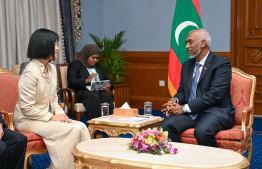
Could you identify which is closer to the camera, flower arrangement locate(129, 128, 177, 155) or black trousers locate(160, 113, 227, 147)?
flower arrangement locate(129, 128, 177, 155)

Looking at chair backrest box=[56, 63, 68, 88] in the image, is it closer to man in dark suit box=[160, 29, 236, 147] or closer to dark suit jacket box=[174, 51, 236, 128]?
man in dark suit box=[160, 29, 236, 147]

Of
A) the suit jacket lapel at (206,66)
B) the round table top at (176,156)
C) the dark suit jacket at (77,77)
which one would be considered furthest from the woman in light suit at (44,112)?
the dark suit jacket at (77,77)

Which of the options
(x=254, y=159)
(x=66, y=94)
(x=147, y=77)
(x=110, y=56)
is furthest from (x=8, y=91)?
(x=147, y=77)

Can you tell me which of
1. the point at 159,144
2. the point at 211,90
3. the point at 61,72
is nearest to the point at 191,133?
the point at 211,90

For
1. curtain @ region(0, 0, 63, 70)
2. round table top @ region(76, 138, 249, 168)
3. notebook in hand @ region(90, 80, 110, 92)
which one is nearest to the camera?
round table top @ region(76, 138, 249, 168)

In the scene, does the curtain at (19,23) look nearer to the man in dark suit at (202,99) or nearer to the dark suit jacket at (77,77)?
the dark suit jacket at (77,77)

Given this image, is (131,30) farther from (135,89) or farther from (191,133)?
(191,133)

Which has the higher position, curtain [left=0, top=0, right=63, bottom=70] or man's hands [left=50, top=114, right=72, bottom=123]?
curtain [left=0, top=0, right=63, bottom=70]

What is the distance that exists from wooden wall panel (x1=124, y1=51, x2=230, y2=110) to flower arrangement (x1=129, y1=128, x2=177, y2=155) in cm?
487

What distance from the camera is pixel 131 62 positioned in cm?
793

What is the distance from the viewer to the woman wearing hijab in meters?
5.23

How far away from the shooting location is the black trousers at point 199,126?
3.47 m

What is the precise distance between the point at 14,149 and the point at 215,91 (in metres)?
1.91

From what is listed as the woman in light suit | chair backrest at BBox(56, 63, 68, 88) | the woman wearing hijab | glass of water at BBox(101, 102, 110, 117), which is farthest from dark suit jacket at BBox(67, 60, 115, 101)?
the woman in light suit
